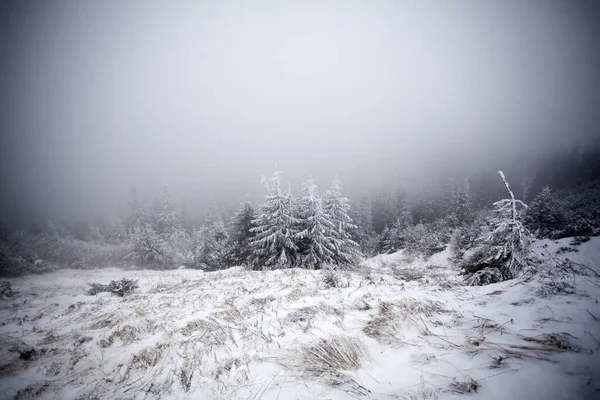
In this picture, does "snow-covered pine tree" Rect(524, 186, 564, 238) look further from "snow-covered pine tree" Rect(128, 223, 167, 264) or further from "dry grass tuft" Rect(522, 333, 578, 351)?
"snow-covered pine tree" Rect(128, 223, 167, 264)

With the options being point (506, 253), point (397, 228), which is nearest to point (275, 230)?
point (506, 253)

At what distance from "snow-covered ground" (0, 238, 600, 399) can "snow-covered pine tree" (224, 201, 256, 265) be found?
1435cm

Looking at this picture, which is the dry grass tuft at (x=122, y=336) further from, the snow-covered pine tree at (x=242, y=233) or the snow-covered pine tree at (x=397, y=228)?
the snow-covered pine tree at (x=397, y=228)

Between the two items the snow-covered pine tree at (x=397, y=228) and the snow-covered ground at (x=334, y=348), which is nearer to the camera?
the snow-covered ground at (x=334, y=348)

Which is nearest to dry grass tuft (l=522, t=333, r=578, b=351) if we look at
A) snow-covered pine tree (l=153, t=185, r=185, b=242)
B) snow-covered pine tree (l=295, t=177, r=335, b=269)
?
snow-covered pine tree (l=295, t=177, r=335, b=269)

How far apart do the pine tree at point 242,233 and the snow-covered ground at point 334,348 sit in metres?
14.3

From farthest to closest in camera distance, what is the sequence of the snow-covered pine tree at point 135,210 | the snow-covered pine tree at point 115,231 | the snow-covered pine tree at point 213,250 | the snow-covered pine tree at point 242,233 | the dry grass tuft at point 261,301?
the snow-covered pine tree at point 135,210 → the snow-covered pine tree at point 115,231 → the snow-covered pine tree at point 213,250 → the snow-covered pine tree at point 242,233 → the dry grass tuft at point 261,301

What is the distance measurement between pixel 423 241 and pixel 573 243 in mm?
14991

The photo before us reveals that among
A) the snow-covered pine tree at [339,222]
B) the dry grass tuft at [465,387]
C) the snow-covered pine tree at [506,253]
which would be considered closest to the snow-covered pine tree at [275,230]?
the snow-covered pine tree at [339,222]

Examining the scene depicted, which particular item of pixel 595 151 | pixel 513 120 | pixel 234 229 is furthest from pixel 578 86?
pixel 234 229

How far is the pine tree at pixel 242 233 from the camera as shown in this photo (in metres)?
20.8

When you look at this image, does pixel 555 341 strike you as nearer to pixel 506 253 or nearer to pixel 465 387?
pixel 465 387

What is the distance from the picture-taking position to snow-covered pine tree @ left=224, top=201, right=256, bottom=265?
2077 cm

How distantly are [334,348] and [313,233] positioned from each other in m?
14.4
